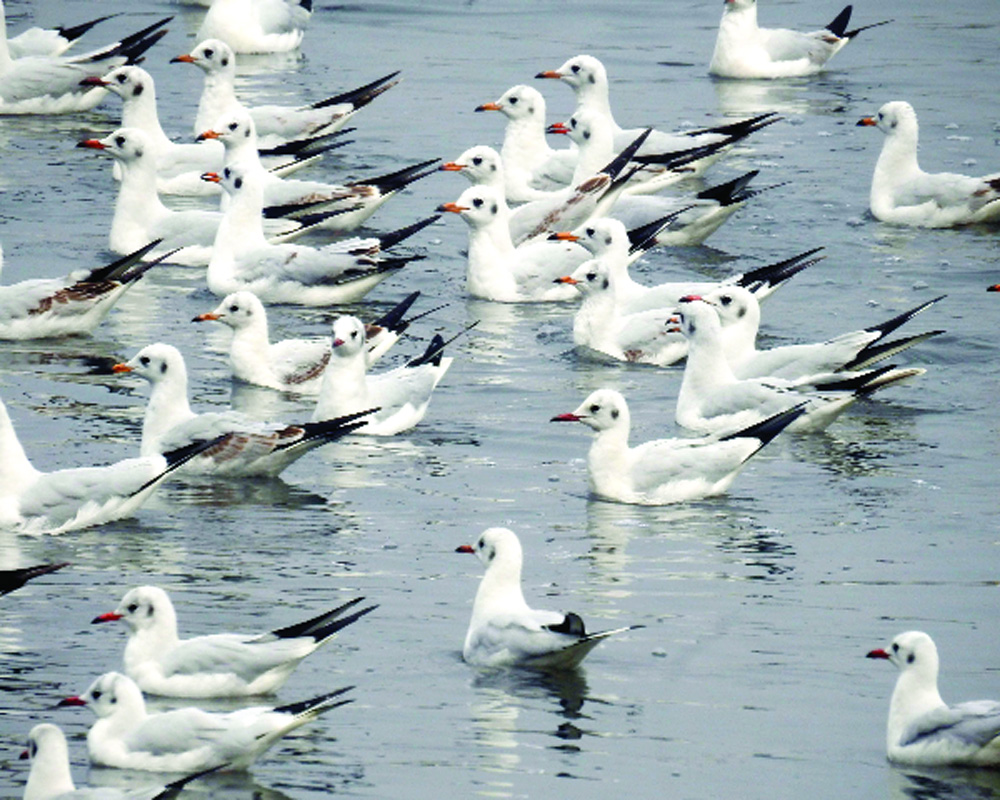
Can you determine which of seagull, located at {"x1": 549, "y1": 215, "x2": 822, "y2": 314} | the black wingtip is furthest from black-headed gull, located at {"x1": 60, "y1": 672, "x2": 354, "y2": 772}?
the black wingtip

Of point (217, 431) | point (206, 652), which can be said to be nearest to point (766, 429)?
point (217, 431)

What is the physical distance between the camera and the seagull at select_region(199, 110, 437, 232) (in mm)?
20250

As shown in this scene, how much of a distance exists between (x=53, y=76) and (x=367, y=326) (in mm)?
9585

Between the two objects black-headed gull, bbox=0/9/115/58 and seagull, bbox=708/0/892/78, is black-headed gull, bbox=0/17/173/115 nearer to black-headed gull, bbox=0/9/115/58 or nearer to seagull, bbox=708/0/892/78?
black-headed gull, bbox=0/9/115/58

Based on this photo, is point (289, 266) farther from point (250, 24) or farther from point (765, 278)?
point (250, 24)

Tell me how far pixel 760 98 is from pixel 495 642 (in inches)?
626

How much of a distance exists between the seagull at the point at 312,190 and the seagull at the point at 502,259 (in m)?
1.45

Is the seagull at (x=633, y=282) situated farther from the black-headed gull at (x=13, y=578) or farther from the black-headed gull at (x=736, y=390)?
the black-headed gull at (x=13, y=578)

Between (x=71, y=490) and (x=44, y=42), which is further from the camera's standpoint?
(x=44, y=42)

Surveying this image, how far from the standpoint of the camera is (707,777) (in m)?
9.99

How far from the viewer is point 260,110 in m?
23.0

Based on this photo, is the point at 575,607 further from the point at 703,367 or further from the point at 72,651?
the point at 703,367

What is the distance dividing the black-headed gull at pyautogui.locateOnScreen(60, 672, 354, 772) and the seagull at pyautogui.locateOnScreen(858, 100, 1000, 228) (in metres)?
12.3

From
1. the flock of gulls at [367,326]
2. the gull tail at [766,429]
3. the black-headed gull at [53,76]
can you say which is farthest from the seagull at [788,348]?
the black-headed gull at [53,76]
